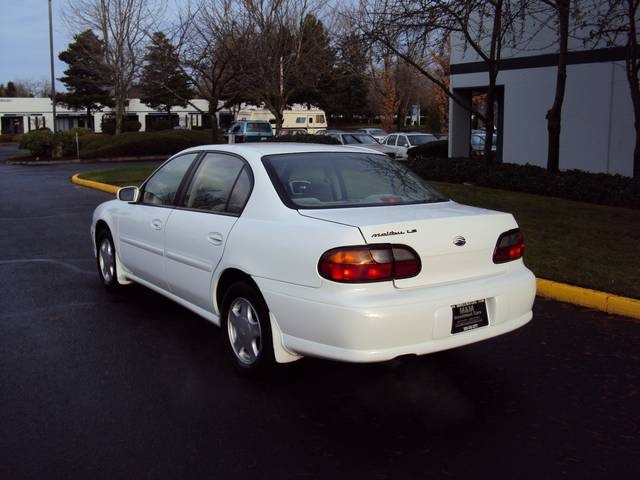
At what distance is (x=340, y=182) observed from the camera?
15.8 feet

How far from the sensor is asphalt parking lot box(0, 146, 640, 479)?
3.38 meters

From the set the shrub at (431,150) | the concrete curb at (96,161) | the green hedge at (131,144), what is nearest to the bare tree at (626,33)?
the shrub at (431,150)

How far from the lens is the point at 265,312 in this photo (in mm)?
4250

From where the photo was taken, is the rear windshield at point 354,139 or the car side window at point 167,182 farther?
the rear windshield at point 354,139

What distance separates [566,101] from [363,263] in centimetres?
1396

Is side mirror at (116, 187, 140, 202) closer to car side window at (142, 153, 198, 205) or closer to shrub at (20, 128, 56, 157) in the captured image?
car side window at (142, 153, 198, 205)

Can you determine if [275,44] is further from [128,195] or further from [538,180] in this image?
[128,195]

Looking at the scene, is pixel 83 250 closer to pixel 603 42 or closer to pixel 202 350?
pixel 202 350

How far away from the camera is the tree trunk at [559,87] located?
13.9 meters

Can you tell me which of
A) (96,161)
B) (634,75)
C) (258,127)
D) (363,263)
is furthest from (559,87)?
(96,161)

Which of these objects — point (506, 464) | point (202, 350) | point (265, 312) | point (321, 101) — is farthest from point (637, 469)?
point (321, 101)

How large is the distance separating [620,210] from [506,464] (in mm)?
9009

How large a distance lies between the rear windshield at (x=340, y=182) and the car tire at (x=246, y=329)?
0.67 m

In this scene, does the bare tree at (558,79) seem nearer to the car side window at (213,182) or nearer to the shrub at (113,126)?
the car side window at (213,182)
